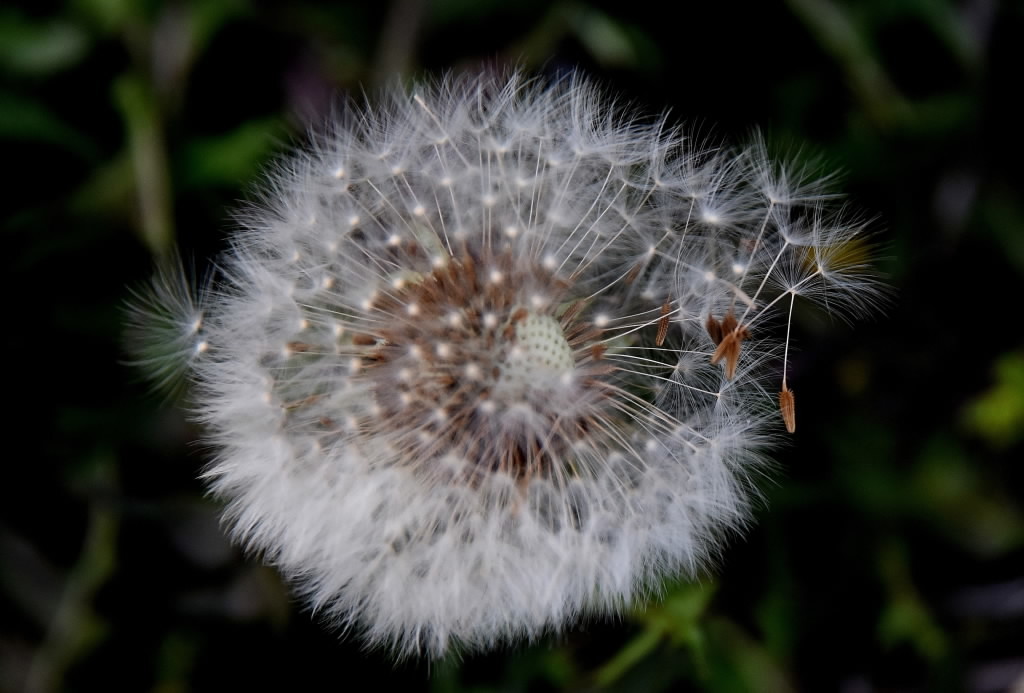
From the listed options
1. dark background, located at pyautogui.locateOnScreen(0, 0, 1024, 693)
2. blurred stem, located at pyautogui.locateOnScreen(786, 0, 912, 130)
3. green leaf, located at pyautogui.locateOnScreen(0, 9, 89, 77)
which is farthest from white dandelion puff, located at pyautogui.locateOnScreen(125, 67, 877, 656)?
green leaf, located at pyautogui.locateOnScreen(0, 9, 89, 77)

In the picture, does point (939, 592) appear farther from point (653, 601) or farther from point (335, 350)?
point (335, 350)

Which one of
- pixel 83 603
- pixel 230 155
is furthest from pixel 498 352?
pixel 83 603

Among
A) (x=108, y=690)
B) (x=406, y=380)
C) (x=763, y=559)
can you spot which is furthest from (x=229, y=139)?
(x=763, y=559)

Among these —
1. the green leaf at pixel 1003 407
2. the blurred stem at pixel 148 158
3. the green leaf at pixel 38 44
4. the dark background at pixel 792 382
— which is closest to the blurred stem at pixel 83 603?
the dark background at pixel 792 382

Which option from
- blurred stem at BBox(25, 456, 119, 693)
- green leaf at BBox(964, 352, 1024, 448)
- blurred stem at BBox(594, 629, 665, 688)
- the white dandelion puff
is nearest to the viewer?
the white dandelion puff

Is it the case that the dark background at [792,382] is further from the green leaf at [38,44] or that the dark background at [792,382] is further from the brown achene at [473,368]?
the brown achene at [473,368]

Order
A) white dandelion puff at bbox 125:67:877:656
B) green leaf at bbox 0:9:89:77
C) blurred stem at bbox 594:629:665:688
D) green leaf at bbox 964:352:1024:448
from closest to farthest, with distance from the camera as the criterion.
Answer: white dandelion puff at bbox 125:67:877:656
blurred stem at bbox 594:629:665:688
green leaf at bbox 964:352:1024:448
green leaf at bbox 0:9:89:77

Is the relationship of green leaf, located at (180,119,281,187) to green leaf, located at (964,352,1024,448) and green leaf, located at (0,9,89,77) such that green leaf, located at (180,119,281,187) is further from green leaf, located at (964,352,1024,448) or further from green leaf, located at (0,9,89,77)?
green leaf, located at (964,352,1024,448)
